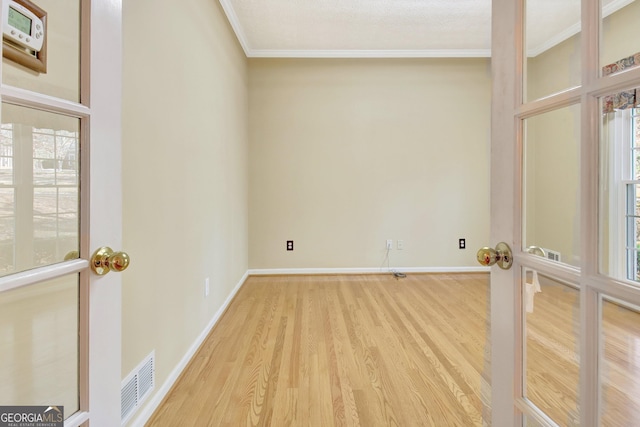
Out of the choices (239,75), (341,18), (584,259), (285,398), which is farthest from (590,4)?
(239,75)

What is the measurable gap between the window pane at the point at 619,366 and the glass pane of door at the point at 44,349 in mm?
1091

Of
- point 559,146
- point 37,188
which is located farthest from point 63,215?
point 559,146

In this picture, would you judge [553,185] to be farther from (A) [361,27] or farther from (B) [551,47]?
(A) [361,27]

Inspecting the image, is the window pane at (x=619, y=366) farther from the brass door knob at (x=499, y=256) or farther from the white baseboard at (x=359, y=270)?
the white baseboard at (x=359, y=270)

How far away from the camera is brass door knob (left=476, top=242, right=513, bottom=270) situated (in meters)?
0.84

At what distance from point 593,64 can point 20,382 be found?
→ 1338mm

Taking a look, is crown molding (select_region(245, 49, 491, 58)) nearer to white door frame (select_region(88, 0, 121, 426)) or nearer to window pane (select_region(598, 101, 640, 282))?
white door frame (select_region(88, 0, 121, 426))

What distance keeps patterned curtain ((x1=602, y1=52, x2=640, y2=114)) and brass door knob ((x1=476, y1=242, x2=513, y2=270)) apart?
390 millimetres

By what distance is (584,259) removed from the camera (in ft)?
2.07

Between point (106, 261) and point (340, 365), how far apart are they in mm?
1558

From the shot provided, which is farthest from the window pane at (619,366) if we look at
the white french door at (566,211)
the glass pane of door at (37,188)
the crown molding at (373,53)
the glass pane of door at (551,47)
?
the crown molding at (373,53)

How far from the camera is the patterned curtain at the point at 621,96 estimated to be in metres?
0.54

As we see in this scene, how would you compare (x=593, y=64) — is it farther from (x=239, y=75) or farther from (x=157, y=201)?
(x=239, y=75)

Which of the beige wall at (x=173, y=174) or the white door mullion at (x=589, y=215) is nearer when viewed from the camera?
the white door mullion at (x=589, y=215)
